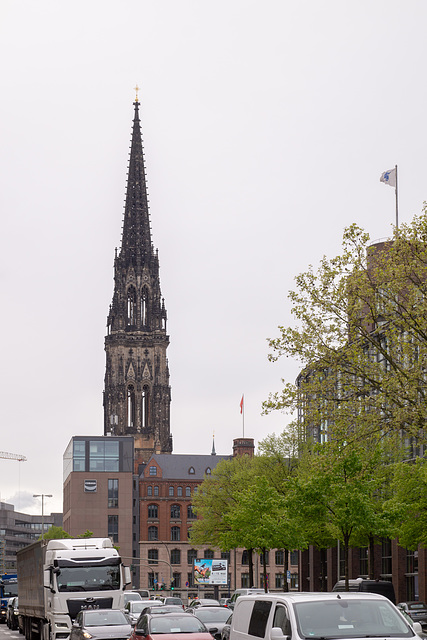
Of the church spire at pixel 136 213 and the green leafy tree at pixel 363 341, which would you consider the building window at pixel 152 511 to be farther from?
the green leafy tree at pixel 363 341

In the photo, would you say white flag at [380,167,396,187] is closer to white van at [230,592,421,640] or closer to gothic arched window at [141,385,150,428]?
white van at [230,592,421,640]

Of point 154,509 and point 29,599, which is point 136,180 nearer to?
point 154,509

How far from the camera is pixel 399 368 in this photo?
3069cm

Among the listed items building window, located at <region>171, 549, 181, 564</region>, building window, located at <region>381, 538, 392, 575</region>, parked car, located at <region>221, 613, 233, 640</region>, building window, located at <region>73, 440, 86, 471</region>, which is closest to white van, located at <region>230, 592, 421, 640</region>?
parked car, located at <region>221, 613, 233, 640</region>

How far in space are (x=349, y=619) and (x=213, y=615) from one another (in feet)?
78.7

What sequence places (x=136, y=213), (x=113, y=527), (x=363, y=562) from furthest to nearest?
(x=136, y=213) → (x=113, y=527) → (x=363, y=562)

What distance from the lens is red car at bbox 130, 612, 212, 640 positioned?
22.4 metres

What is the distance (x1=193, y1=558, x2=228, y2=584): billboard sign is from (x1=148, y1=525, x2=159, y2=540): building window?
46981mm

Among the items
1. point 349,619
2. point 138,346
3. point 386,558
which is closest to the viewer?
point 349,619

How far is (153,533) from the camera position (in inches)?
5723

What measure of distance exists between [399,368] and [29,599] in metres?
18.8

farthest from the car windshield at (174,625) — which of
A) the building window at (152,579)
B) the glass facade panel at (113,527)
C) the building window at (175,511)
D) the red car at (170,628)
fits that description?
the building window at (175,511)

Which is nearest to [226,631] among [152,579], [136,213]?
[152,579]

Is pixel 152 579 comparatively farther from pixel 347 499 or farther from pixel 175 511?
pixel 347 499
